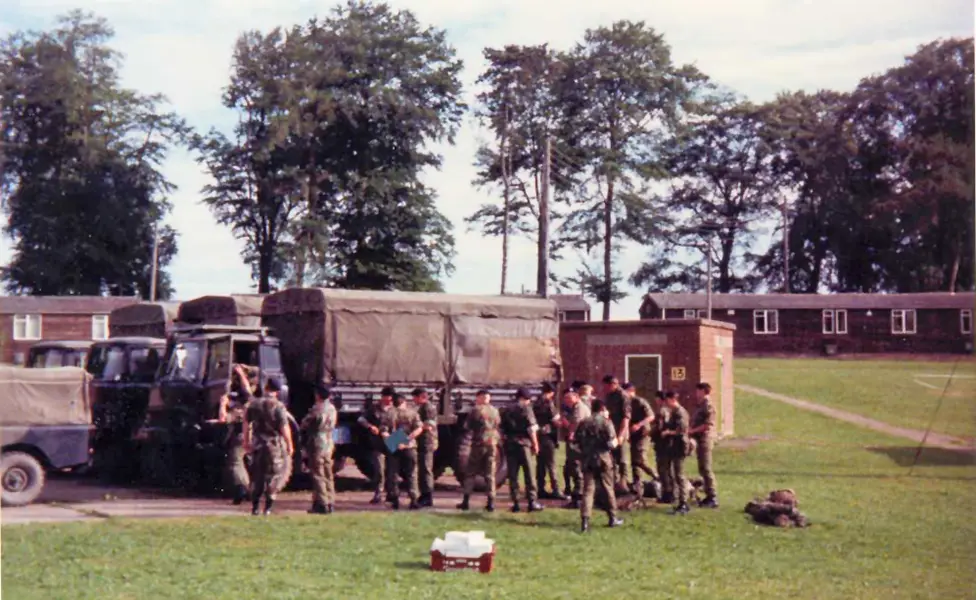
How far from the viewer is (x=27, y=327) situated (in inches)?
2174

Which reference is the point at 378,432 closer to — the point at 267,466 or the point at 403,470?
the point at 403,470

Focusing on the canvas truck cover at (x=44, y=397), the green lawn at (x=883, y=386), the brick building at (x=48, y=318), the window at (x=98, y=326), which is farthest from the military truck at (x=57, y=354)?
the window at (x=98, y=326)

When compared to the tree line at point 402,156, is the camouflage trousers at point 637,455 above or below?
below

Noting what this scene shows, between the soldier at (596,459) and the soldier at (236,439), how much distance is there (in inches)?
191

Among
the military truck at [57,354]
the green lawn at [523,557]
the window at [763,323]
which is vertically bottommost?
the green lawn at [523,557]

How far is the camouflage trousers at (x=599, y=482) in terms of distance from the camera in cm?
1562

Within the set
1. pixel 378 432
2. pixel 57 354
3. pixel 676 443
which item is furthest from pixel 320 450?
pixel 57 354

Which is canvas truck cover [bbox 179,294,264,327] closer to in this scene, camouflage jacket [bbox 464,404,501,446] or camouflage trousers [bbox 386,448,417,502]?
camouflage trousers [bbox 386,448,417,502]

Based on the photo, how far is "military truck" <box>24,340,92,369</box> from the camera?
22922 mm

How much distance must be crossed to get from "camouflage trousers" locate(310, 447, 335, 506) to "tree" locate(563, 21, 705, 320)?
107ft

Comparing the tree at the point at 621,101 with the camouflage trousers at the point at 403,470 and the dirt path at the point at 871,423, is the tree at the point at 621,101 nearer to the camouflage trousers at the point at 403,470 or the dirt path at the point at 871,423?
the dirt path at the point at 871,423

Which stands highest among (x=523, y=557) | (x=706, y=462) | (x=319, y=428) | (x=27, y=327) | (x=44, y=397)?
(x=27, y=327)

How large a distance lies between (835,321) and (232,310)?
42350 millimetres

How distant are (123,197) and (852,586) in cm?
4627
